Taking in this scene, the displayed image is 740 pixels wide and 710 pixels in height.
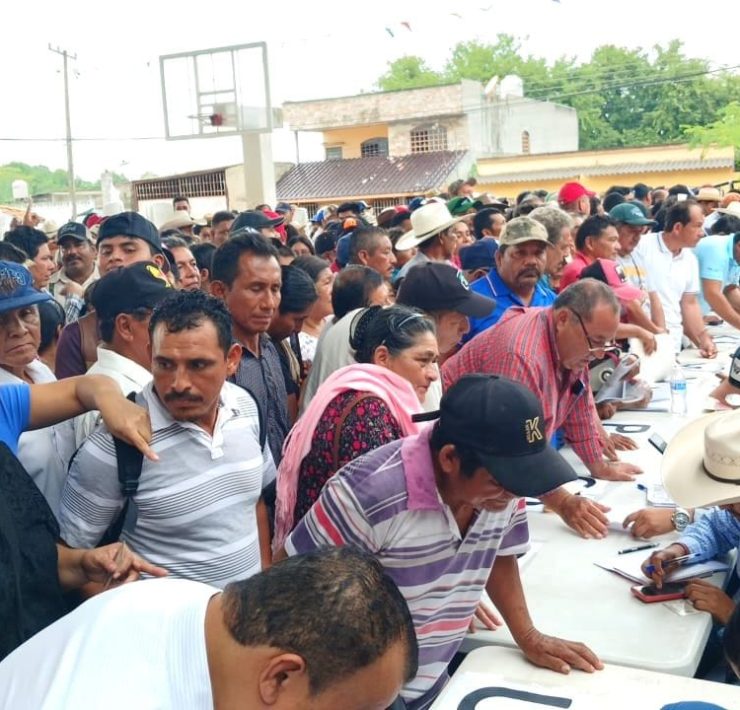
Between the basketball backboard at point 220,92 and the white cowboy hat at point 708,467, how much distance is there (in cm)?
1434

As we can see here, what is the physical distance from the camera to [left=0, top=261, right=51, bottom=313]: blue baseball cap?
234 cm

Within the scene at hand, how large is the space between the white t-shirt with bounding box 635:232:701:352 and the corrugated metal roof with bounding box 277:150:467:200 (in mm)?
17995

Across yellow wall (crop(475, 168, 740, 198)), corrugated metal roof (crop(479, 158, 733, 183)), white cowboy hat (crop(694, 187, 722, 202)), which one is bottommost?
white cowboy hat (crop(694, 187, 722, 202))

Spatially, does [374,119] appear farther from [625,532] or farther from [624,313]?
[625,532]

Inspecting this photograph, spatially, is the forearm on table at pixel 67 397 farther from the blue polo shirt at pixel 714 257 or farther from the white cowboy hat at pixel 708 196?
the white cowboy hat at pixel 708 196

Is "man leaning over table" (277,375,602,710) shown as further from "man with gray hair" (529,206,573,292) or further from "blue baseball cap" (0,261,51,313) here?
"man with gray hair" (529,206,573,292)

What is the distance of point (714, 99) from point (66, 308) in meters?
36.5

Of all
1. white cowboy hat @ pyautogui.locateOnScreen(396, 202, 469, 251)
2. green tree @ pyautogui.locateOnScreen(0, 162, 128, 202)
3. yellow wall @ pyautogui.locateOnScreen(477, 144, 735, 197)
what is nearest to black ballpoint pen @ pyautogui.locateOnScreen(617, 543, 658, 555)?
white cowboy hat @ pyautogui.locateOnScreen(396, 202, 469, 251)

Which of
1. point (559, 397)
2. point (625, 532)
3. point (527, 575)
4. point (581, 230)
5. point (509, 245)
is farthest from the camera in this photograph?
point (581, 230)

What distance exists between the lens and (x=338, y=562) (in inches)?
44.2

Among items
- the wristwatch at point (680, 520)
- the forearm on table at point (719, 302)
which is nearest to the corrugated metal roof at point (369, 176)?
the forearm on table at point (719, 302)

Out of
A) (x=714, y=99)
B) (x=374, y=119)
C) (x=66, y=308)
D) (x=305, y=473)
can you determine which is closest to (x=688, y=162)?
(x=374, y=119)

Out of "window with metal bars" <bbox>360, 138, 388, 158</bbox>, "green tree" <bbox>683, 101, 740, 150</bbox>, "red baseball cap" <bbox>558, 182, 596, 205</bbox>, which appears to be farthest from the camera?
"window with metal bars" <bbox>360, 138, 388, 158</bbox>

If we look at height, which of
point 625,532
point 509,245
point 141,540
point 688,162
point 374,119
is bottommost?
point 625,532
